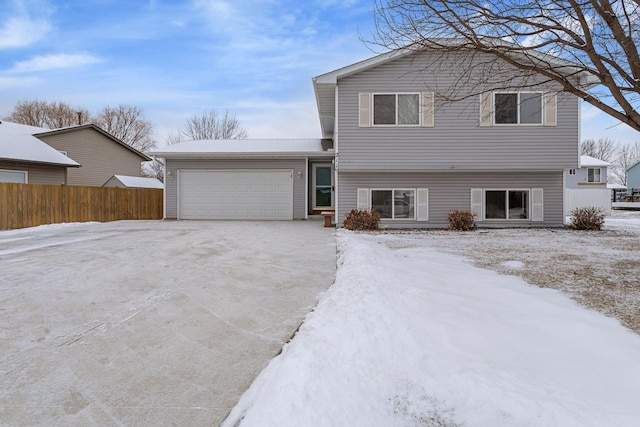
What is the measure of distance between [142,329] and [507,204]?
1188 centimetres

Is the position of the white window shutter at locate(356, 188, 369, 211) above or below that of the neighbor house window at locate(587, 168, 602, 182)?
below

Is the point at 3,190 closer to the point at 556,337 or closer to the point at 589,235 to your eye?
the point at 556,337

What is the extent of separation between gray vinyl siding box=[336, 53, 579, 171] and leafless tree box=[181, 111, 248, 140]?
25512mm

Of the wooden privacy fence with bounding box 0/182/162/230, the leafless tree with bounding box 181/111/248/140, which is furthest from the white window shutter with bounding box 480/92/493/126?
the leafless tree with bounding box 181/111/248/140

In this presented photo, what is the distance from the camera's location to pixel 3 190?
37.6 feet

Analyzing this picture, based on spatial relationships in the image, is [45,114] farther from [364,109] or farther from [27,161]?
[364,109]

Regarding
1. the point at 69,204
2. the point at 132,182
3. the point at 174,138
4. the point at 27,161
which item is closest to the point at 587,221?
the point at 69,204

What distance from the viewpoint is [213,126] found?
35.0 meters

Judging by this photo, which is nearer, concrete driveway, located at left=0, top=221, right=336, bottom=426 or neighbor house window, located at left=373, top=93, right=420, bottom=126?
concrete driveway, located at left=0, top=221, right=336, bottom=426

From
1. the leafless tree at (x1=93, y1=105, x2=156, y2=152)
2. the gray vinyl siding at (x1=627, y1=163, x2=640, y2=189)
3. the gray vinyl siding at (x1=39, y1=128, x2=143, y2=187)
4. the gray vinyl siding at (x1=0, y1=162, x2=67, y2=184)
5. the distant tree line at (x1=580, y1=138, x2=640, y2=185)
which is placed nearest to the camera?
the gray vinyl siding at (x1=0, y1=162, x2=67, y2=184)

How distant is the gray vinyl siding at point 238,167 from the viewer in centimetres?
1445

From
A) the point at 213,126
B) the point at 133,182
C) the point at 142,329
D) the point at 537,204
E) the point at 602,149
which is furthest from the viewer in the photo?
the point at 602,149

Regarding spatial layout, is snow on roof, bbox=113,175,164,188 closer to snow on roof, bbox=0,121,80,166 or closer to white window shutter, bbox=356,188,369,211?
snow on roof, bbox=0,121,80,166

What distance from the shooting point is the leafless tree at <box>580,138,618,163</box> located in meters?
52.6
